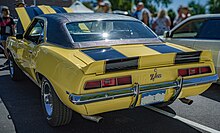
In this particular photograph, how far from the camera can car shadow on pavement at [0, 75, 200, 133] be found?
3.31 metres

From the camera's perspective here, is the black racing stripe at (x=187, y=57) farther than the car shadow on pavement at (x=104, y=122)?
No

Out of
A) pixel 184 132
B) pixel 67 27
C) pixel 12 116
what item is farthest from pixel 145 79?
pixel 12 116

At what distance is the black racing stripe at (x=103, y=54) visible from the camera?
2889mm

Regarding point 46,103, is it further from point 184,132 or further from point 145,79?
point 184,132

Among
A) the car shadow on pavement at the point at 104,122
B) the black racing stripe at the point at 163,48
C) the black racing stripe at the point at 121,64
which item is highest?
the black racing stripe at the point at 163,48

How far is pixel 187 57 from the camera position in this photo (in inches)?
121

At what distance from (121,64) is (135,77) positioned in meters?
0.22

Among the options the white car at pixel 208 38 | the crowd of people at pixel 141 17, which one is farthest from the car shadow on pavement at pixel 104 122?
the crowd of people at pixel 141 17

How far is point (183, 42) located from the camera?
18.0 ft

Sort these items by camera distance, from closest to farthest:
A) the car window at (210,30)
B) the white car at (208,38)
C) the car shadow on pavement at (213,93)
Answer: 1. the car shadow on pavement at (213,93)
2. the white car at (208,38)
3. the car window at (210,30)

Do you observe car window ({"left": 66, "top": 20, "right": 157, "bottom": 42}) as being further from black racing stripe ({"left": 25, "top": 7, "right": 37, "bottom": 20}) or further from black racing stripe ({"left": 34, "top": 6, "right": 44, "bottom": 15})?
black racing stripe ({"left": 34, "top": 6, "right": 44, "bottom": 15})

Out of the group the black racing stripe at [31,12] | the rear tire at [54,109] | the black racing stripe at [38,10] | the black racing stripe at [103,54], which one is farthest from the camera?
the black racing stripe at [38,10]

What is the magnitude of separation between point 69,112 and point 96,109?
60cm

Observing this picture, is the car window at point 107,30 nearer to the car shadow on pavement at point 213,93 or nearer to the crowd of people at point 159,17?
the car shadow on pavement at point 213,93
